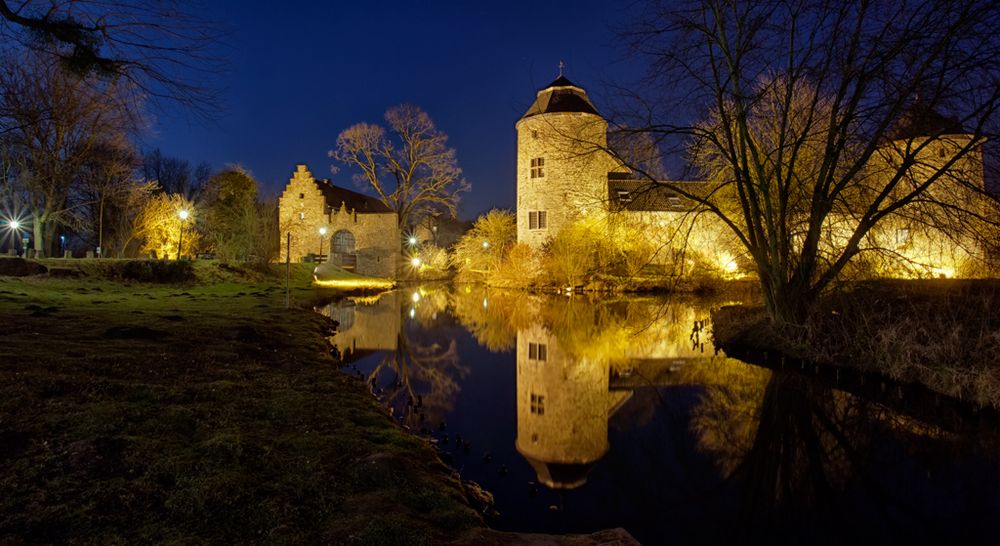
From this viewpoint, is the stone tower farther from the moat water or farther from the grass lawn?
the grass lawn

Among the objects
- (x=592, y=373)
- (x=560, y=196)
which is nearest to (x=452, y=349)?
(x=592, y=373)

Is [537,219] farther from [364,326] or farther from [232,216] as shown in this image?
[232,216]

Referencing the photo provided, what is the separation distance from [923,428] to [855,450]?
4.39 feet

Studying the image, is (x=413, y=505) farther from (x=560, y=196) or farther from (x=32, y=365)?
(x=560, y=196)

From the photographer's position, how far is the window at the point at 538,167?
3162 cm

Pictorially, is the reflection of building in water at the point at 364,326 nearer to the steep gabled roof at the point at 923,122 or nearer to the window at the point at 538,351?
the window at the point at 538,351

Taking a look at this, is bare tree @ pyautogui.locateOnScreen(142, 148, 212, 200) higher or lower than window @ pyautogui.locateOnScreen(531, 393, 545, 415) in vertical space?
higher

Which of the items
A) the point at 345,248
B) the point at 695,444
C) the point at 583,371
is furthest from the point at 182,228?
the point at 695,444

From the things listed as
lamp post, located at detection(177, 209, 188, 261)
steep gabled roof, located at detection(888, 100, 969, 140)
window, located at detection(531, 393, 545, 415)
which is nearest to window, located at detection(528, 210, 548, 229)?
lamp post, located at detection(177, 209, 188, 261)

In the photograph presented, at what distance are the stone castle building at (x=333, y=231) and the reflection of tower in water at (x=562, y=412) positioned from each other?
27.8 meters

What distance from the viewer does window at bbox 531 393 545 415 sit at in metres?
8.35

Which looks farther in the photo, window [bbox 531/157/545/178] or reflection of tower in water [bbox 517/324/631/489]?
window [bbox 531/157/545/178]

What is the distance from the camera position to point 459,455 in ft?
20.5

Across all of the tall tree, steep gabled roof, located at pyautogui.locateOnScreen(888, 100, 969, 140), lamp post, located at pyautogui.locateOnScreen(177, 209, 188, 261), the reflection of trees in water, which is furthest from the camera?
the tall tree
